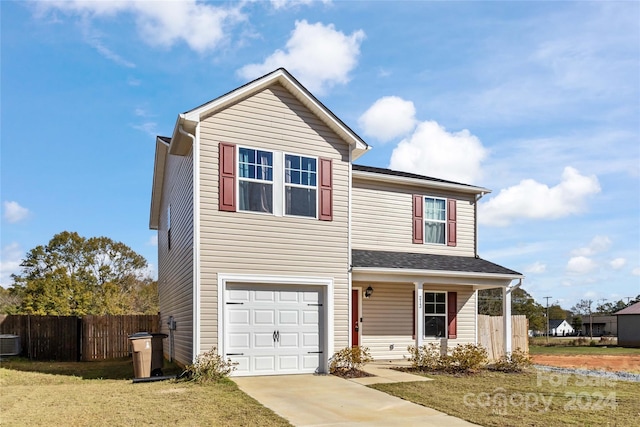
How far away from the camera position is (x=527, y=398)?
10.2 metres

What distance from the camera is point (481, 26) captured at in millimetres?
13281

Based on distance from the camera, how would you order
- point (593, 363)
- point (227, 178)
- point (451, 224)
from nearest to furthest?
point (227, 178)
point (451, 224)
point (593, 363)

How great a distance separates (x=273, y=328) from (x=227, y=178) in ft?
11.6

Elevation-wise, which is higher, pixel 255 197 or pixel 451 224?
pixel 255 197

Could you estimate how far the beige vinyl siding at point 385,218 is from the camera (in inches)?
640

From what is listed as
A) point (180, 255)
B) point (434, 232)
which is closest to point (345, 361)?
point (180, 255)

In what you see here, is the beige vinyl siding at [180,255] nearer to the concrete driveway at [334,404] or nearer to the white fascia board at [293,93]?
the white fascia board at [293,93]

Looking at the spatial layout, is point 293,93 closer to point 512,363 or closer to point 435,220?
point 435,220

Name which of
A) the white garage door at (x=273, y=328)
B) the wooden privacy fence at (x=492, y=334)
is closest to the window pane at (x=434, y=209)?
the wooden privacy fence at (x=492, y=334)

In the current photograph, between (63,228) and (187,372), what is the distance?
29.3m

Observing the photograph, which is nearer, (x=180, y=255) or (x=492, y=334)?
(x=180, y=255)

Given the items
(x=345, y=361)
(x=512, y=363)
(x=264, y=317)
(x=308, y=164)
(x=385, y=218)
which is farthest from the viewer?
(x=385, y=218)

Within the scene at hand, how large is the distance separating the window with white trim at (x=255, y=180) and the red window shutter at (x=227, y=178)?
176 mm

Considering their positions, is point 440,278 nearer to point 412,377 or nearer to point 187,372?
point 412,377
